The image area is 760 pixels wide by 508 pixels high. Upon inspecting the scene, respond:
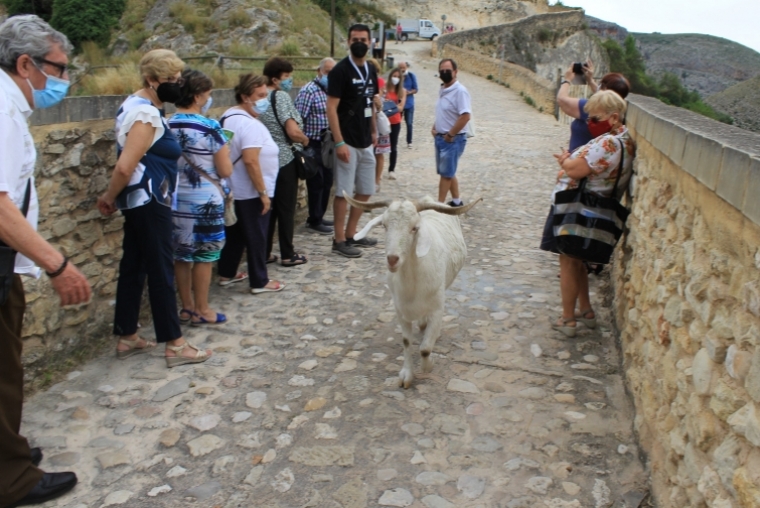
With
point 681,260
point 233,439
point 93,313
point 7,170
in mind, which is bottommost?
point 233,439

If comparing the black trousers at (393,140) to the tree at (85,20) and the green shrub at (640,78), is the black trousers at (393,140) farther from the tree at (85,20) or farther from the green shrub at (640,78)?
the green shrub at (640,78)

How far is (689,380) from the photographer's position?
2.85 meters

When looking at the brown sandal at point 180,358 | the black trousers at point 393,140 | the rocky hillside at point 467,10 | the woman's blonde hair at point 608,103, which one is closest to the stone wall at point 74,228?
the brown sandal at point 180,358

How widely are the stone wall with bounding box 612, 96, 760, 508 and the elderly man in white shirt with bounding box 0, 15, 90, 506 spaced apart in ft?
9.52

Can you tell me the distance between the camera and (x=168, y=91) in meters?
4.49

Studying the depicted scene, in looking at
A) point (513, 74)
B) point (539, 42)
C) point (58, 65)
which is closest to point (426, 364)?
point (58, 65)

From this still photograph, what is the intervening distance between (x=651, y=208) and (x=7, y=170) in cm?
395

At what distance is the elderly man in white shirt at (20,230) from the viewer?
2889mm

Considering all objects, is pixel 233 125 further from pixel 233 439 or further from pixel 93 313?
pixel 233 439

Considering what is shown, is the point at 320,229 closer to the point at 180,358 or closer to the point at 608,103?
the point at 180,358

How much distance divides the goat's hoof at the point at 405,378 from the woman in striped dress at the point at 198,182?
196 centimetres

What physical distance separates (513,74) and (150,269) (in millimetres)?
31143

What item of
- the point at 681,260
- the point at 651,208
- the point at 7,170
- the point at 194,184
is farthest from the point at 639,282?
the point at 7,170

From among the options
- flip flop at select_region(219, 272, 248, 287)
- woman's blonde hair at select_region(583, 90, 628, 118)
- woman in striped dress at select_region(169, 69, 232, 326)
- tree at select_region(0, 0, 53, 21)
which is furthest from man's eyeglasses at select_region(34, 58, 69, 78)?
tree at select_region(0, 0, 53, 21)
